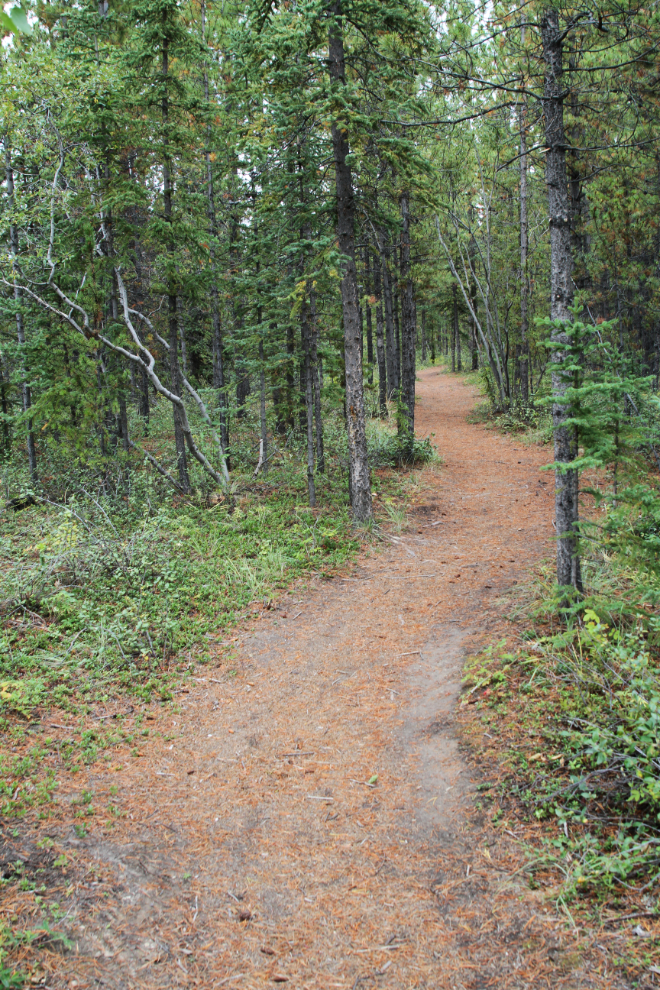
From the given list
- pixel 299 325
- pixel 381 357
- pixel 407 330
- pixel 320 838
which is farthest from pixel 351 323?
pixel 381 357

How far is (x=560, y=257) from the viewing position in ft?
17.9

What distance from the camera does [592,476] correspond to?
1240 centimetres

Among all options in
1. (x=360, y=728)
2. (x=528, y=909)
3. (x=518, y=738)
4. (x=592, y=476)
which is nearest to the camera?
(x=528, y=909)

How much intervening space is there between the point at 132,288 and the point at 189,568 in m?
12.4

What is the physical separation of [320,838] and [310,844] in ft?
0.29

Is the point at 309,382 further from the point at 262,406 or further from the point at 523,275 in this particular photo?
the point at 523,275

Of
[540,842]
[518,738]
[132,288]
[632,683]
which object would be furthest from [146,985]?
[132,288]

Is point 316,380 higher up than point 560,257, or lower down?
lower down

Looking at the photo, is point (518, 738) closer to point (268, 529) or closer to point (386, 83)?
point (268, 529)

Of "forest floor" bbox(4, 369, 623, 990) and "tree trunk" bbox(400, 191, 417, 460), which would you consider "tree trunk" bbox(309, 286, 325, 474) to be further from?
"forest floor" bbox(4, 369, 623, 990)

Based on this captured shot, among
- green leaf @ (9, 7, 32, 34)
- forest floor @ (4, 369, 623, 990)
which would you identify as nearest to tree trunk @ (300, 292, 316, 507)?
forest floor @ (4, 369, 623, 990)

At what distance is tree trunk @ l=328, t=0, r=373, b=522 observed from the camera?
1010cm

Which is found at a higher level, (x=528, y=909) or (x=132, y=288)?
(x=132, y=288)

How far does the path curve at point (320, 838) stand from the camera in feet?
10.3
